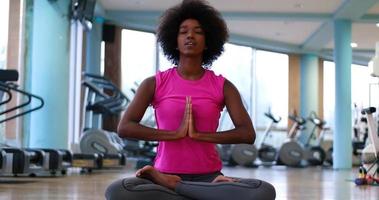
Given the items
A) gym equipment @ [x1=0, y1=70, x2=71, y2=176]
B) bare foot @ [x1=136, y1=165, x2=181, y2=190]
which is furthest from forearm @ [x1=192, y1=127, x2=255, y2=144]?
gym equipment @ [x1=0, y1=70, x2=71, y2=176]

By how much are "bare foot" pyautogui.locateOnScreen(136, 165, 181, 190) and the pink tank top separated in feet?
0.33

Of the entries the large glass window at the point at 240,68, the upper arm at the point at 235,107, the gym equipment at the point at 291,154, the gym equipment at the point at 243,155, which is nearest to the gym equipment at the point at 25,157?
the upper arm at the point at 235,107

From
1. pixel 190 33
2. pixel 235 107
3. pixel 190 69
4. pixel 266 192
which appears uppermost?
pixel 190 33

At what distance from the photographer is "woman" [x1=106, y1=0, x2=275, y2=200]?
189 cm

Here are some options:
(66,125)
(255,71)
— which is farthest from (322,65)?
(66,125)

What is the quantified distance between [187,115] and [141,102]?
0.20m

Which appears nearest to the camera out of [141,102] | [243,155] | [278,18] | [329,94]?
[141,102]

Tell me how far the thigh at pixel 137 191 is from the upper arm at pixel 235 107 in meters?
0.38

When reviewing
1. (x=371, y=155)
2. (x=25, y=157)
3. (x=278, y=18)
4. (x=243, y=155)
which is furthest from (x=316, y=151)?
(x=25, y=157)

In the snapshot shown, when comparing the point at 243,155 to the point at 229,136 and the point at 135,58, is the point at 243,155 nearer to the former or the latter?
the point at 135,58

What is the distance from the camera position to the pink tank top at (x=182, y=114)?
2.05m

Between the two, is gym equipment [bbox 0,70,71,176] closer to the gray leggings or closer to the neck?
the neck

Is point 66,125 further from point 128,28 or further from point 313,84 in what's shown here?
point 313,84

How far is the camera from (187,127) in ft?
6.49
